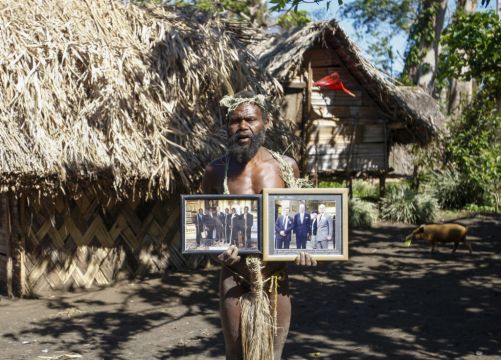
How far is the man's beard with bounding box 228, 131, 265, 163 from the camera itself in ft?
12.6

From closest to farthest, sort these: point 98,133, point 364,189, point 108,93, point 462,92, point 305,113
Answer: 1. point 98,133
2. point 108,93
3. point 305,113
4. point 462,92
5. point 364,189

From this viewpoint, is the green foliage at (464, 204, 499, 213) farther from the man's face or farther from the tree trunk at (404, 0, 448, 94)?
the man's face

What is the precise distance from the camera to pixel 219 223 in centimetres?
359

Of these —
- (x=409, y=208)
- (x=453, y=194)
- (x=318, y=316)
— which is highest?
(x=453, y=194)

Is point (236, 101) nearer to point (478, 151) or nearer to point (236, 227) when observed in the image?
point (236, 227)

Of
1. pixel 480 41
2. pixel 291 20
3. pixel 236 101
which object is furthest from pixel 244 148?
pixel 291 20

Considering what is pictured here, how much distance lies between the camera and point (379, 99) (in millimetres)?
12477

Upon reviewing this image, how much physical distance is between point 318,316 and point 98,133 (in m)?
3.00

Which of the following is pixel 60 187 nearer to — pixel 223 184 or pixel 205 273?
pixel 205 273

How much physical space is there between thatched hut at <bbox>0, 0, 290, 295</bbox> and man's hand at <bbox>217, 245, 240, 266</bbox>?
3.94 m

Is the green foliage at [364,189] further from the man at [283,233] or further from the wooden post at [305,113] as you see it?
the man at [283,233]

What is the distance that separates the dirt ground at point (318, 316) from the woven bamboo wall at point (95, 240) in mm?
225

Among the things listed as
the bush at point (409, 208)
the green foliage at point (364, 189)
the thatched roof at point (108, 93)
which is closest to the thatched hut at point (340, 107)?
the bush at point (409, 208)

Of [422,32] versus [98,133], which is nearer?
[98,133]
